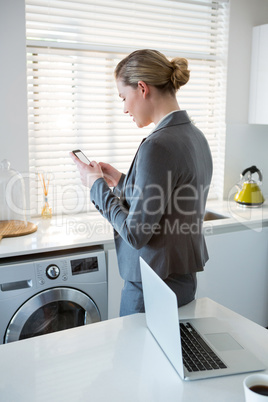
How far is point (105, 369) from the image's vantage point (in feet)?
3.73

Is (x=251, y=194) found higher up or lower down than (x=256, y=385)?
higher up

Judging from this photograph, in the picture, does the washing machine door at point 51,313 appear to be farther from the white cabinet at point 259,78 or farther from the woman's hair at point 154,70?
the white cabinet at point 259,78

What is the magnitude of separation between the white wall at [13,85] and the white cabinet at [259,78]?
165 centimetres

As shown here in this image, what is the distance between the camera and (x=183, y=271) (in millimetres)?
1507

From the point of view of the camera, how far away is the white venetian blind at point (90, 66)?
2.62 metres

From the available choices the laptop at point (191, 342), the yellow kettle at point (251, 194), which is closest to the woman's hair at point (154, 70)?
the laptop at point (191, 342)

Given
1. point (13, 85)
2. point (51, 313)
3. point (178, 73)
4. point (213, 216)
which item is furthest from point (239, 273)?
point (13, 85)

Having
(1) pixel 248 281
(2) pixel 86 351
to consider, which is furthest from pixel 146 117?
(1) pixel 248 281

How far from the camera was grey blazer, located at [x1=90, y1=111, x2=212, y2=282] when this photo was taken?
1362 mm

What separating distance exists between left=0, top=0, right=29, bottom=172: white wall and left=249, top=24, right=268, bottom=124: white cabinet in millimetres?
1646

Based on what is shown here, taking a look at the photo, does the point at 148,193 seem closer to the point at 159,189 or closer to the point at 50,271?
the point at 159,189

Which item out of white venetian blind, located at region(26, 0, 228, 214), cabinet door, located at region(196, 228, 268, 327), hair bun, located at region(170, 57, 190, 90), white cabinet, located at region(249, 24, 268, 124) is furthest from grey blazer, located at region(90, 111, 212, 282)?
white cabinet, located at region(249, 24, 268, 124)

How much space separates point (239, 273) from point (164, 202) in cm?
161

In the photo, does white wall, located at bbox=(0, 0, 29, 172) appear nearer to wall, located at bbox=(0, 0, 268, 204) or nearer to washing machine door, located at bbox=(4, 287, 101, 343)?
wall, located at bbox=(0, 0, 268, 204)
